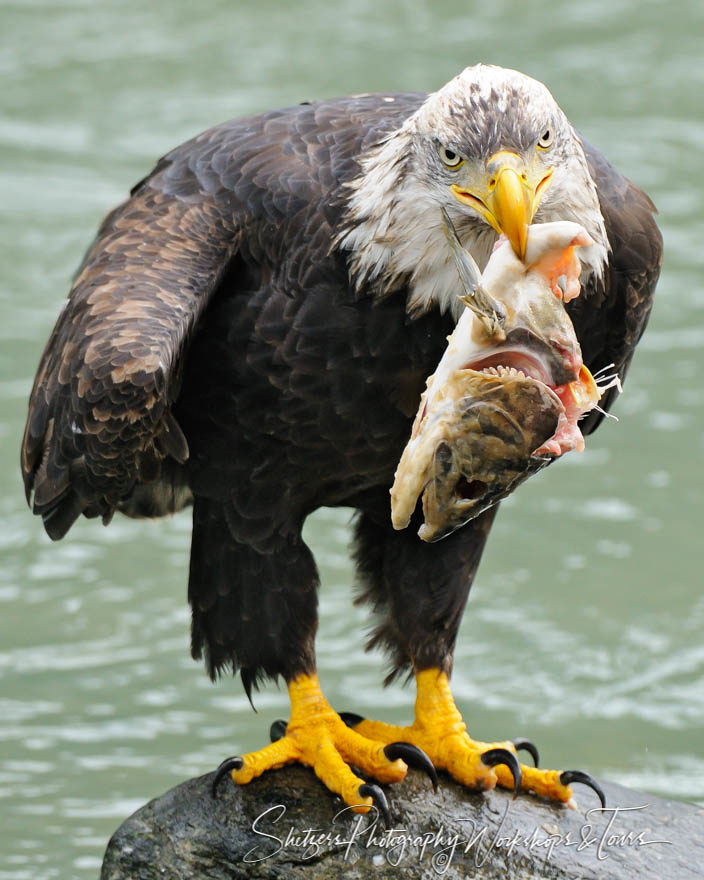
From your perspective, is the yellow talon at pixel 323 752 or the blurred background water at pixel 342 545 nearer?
the yellow talon at pixel 323 752

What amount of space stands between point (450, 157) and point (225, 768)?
1.88 meters

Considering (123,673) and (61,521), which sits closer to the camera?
(61,521)

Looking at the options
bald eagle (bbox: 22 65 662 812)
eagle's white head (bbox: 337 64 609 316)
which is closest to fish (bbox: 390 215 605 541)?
eagle's white head (bbox: 337 64 609 316)

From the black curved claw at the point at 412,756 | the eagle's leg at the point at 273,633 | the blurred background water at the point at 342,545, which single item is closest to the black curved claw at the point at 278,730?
the eagle's leg at the point at 273,633

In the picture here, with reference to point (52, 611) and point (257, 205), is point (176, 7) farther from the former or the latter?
point (257, 205)

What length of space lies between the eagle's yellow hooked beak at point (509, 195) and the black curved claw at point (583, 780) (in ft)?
5.73

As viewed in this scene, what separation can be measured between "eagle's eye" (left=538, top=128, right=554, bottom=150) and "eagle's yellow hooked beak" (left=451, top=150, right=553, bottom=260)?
0.19 ft

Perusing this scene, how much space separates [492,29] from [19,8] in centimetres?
392

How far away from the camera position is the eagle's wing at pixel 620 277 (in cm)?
493

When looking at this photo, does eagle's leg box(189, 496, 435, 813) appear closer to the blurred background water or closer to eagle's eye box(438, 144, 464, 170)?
the blurred background water

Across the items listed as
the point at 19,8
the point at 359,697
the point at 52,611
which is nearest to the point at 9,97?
the point at 19,8

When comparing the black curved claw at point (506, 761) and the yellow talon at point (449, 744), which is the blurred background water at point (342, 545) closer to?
the yellow talon at point (449, 744)

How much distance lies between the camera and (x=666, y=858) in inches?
196

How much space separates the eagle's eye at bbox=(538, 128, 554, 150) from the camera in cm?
440
